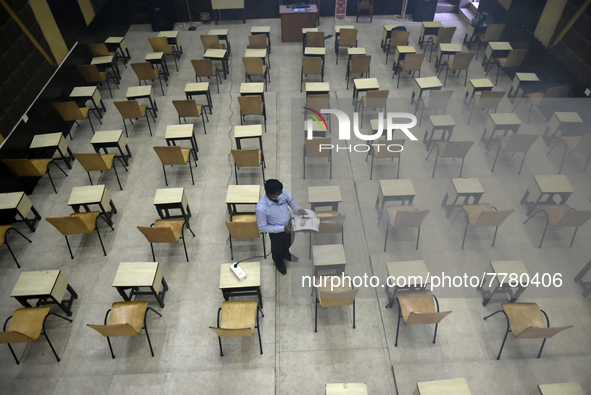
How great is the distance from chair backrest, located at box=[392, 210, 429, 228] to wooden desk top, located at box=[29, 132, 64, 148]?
628cm

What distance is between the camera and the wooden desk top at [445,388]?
3598 millimetres

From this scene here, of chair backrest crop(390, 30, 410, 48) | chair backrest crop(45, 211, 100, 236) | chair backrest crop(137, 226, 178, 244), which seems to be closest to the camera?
chair backrest crop(137, 226, 178, 244)

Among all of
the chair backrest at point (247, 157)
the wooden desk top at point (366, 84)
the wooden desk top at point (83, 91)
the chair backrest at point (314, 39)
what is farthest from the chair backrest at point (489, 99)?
the wooden desk top at point (83, 91)

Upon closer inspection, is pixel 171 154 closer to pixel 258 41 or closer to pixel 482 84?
pixel 258 41

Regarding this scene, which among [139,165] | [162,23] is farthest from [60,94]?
[162,23]

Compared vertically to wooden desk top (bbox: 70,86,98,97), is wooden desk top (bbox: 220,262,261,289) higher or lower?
lower

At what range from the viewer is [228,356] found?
15.2 ft

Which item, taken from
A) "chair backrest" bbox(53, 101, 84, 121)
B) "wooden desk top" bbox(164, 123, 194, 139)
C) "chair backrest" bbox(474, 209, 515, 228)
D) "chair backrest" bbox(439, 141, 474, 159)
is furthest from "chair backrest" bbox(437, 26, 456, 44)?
"chair backrest" bbox(53, 101, 84, 121)

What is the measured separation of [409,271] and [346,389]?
69.7 inches

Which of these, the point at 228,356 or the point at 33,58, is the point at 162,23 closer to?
the point at 33,58

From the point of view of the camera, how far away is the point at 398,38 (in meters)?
10.1

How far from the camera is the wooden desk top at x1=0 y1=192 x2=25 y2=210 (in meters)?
5.66

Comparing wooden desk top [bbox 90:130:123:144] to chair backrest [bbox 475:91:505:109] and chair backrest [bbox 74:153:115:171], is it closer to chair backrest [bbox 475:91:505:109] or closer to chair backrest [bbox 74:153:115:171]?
chair backrest [bbox 74:153:115:171]

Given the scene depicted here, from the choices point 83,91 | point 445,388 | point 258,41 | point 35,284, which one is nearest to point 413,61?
point 258,41
